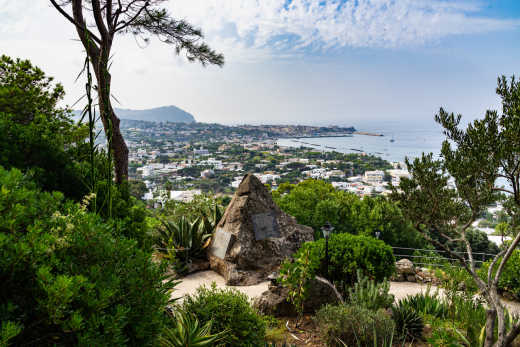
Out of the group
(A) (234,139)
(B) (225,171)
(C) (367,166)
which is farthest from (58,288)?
(A) (234,139)

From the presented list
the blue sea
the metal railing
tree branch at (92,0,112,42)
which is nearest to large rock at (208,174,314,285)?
the metal railing

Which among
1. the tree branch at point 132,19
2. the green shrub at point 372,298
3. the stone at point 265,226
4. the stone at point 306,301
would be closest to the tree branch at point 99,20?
the tree branch at point 132,19

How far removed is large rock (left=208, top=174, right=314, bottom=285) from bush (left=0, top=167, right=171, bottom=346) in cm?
523

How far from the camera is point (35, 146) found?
2.48 meters

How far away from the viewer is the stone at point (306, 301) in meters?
4.80

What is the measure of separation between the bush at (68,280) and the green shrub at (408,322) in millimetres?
3859

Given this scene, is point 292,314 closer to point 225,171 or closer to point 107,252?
point 107,252

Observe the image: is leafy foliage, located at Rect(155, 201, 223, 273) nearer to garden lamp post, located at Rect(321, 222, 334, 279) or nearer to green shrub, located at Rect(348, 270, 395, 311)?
garden lamp post, located at Rect(321, 222, 334, 279)

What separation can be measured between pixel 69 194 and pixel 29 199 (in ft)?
4.30

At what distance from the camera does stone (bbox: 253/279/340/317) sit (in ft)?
15.8

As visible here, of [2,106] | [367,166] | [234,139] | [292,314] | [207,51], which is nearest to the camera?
[292,314]

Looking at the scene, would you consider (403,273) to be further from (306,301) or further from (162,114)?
(162,114)

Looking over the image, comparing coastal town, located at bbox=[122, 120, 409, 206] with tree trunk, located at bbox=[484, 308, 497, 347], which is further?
coastal town, located at bbox=[122, 120, 409, 206]

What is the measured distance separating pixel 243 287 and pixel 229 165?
2814 cm
